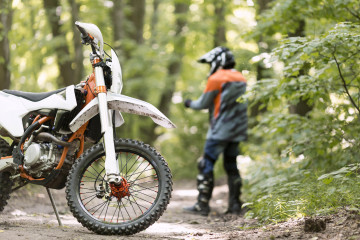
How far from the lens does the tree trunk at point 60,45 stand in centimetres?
990

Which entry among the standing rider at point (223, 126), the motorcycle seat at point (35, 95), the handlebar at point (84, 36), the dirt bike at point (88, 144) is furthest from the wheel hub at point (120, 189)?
the standing rider at point (223, 126)

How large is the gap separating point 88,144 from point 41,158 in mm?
519

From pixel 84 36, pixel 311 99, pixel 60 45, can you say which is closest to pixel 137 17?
pixel 60 45

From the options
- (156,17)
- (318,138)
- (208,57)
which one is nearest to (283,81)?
(318,138)

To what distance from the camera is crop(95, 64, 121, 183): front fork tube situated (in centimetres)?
388

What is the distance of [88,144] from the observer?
4602mm

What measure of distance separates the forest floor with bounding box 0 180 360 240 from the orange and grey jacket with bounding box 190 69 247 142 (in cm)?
118

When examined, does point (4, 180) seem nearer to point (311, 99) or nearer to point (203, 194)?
point (203, 194)

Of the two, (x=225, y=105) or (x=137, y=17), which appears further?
(x=137, y=17)

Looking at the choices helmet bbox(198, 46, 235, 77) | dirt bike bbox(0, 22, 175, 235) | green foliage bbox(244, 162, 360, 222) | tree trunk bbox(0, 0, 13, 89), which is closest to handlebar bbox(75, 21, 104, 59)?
dirt bike bbox(0, 22, 175, 235)

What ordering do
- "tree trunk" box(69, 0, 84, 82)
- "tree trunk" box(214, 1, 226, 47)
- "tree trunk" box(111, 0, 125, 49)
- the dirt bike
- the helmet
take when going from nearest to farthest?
the dirt bike
the helmet
"tree trunk" box(69, 0, 84, 82)
"tree trunk" box(111, 0, 125, 49)
"tree trunk" box(214, 1, 226, 47)

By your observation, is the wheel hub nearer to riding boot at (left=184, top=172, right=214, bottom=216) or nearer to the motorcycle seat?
the motorcycle seat

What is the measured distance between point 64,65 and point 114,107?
267 inches

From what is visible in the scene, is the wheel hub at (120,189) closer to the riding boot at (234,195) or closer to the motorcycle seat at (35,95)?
the motorcycle seat at (35,95)
